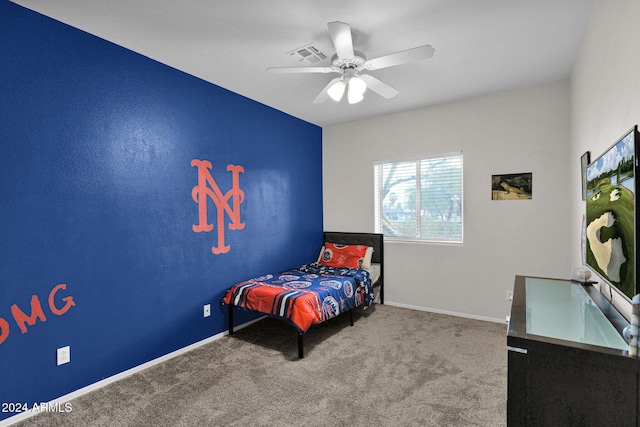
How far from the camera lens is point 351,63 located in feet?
7.88

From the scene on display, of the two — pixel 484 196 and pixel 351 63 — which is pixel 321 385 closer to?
pixel 351 63

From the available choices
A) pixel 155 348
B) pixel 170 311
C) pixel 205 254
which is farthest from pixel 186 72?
pixel 155 348

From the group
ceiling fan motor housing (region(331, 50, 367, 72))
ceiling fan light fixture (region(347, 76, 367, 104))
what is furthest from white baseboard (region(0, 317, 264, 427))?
ceiling fan motor housing (region(331, 50, 367, 72))

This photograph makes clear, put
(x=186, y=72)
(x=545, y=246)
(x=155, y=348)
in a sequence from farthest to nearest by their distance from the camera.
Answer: (x=545, y=246), (x=186, y=72), (x=155, y=348)

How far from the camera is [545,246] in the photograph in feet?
11.1

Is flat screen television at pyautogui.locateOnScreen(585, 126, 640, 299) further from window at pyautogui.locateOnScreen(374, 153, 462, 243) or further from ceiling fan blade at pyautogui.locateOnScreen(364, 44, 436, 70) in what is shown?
window at pyautogui.locateOnScreen(374, 153, 462, 243)

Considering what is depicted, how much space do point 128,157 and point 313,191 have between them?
2637 millimetres

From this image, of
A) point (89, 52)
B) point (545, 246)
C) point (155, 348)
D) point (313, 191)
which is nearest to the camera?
point (89, 52)

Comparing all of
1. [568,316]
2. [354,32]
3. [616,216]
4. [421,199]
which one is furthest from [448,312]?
[354,32]

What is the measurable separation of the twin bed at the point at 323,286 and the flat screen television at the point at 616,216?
82.2 inches

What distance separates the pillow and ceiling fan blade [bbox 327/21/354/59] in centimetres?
266

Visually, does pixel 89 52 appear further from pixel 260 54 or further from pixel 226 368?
pixel 226 368

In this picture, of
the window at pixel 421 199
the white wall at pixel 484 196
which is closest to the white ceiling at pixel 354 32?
the white wall at pixel 484 196

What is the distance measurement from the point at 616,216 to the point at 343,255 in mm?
3222
